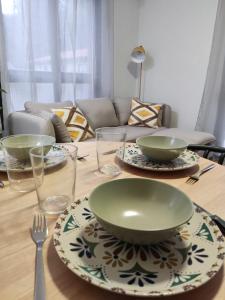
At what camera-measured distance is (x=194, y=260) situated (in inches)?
17.6

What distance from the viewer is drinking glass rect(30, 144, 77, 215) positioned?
640 mm

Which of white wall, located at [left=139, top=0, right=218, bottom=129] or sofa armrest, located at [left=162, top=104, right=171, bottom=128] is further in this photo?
sofa armrest, located at [left=162, top=104, right=171, bottom=128]

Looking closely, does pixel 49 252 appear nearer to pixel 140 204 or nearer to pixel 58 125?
pixel 140 204

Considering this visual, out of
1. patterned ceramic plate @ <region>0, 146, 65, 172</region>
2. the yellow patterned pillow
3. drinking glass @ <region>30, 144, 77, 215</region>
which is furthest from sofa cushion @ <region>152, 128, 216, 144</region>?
drinking glass @ <region>30, 144, 77, 215</region>

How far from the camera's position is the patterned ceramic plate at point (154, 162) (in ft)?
2.97

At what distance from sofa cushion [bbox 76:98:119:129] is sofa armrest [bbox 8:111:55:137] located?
0.73 meters

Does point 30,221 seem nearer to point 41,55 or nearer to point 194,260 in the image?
point 194,260

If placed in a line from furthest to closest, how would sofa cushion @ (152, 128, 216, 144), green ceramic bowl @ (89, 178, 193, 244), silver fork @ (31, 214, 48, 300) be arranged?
1. sofa cushion @ (152, 128, 216, 144)
2. green ceramic bowl @ (89, 178, 193, 244)
3. silver fork @ (31, 214, 48, 300)

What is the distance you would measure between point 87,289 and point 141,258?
0.36 ft

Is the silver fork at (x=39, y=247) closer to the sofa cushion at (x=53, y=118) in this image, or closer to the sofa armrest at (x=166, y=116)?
the sofa cushion at (x=53, y=118)

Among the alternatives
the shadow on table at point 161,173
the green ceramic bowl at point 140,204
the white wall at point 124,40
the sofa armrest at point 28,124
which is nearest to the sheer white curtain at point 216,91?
the white wall at point 124,40

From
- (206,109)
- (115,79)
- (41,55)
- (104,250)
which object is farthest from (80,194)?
(115,79)

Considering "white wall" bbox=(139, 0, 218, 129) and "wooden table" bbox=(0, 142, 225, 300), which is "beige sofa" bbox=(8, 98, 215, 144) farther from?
"wooden table" bbox=(0, 142, 225, 300)

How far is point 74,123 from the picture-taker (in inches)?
94.8
